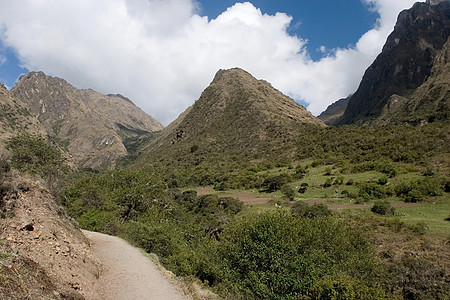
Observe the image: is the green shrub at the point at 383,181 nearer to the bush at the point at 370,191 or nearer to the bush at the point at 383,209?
the bush at the point at 370,191

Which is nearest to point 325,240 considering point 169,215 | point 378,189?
point 378,189

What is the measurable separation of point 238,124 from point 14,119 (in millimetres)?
99879

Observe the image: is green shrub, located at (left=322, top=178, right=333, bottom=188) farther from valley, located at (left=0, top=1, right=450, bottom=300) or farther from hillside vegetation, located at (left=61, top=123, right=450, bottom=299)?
valley, located at (left=0, top=1, right=450, bottom=300)

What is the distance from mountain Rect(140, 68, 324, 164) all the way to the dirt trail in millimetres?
65315

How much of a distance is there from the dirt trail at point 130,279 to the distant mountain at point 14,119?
357 ft

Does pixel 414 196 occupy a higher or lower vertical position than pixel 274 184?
lower

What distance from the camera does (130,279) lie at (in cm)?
1274

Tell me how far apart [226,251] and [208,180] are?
5114cm

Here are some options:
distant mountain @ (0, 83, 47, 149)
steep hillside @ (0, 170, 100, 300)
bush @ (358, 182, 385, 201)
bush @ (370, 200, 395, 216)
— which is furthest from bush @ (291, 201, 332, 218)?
distant mountain @ (0, 83, 47, 149)

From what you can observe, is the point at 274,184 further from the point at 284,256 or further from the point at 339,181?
the point at 284,256

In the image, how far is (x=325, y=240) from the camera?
742 inches

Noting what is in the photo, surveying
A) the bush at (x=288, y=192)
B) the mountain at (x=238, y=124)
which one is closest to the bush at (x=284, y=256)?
the bush at (x=288, y=192)

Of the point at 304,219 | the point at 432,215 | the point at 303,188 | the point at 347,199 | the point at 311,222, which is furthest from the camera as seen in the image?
the point at 303,188

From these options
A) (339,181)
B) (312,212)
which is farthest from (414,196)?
(339,181)
